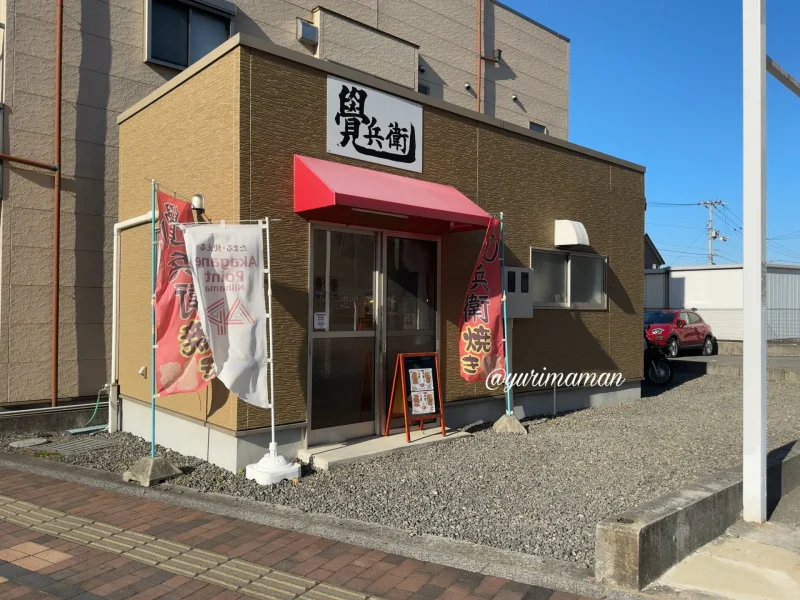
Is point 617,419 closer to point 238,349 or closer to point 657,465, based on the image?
point 657,465

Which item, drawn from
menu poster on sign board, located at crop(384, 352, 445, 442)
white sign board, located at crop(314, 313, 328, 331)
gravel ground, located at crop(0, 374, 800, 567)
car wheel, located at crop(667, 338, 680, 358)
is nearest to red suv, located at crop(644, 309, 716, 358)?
car wheel, located at crop(667, 338, 680, 358)

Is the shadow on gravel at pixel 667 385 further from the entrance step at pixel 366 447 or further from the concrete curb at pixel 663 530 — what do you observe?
the concrete curb at pixel 663 530

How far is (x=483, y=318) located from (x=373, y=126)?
104 inches

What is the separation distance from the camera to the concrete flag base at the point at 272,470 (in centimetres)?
579

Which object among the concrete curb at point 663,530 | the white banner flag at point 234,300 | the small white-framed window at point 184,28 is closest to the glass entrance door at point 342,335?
the white banner flag at point 234,300

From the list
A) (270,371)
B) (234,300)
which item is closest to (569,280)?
(270,371)

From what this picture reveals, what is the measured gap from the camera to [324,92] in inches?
273

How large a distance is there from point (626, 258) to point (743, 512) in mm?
6660

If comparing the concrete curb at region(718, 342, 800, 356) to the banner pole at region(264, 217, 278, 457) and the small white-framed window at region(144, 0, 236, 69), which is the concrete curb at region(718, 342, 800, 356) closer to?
the small white-framed window at region(144, 0, 236, 69)

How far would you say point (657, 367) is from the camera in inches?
531

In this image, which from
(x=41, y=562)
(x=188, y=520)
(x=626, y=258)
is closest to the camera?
(x=41, y=562)

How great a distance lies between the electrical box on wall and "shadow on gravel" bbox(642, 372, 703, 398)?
4444 mm

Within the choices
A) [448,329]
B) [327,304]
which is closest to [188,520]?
[327,304]

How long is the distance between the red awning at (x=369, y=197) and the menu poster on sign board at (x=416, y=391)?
159 centimetres
